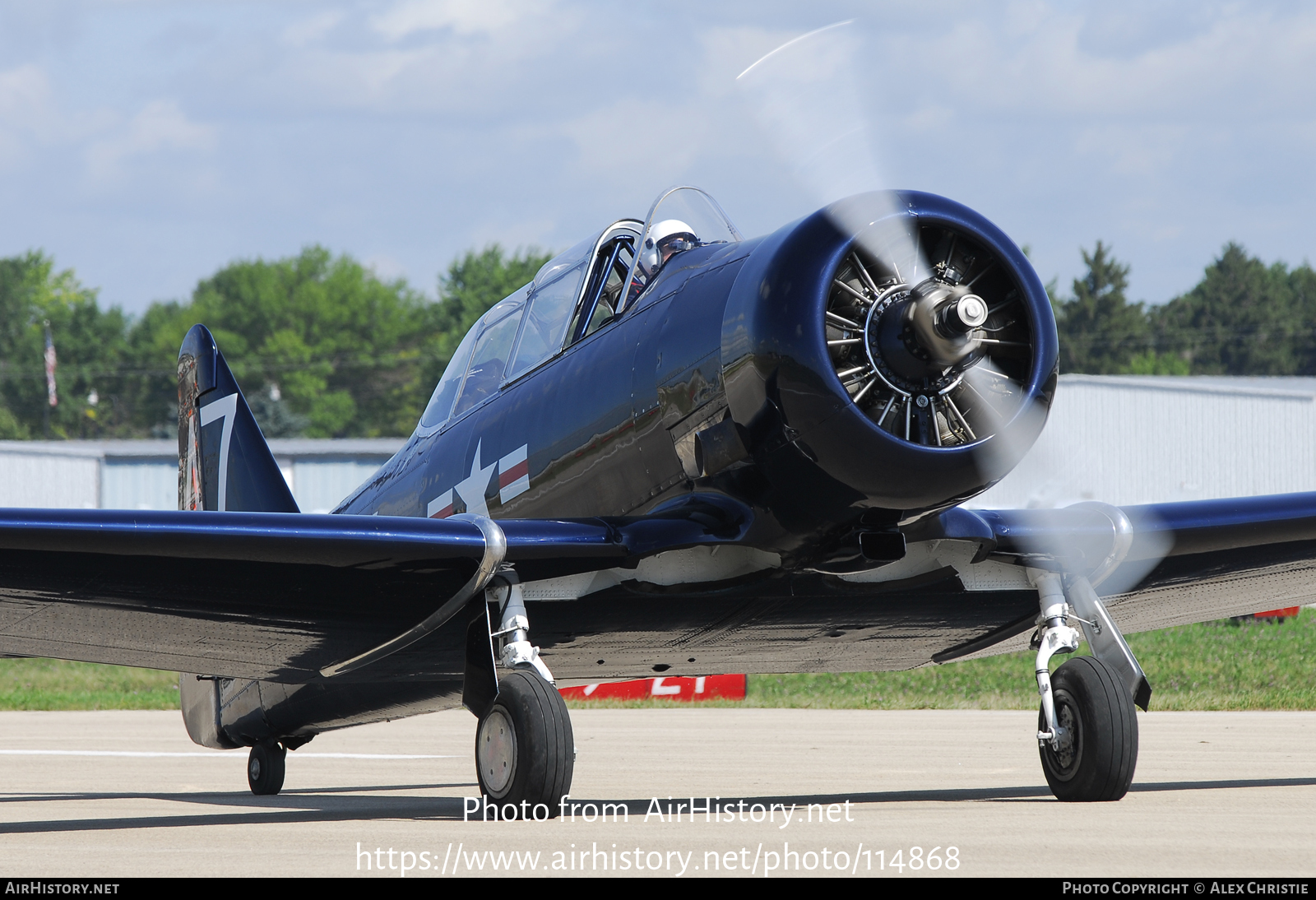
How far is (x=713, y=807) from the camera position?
27.0 feet

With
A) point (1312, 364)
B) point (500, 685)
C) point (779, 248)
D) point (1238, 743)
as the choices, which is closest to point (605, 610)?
point (500, 685)

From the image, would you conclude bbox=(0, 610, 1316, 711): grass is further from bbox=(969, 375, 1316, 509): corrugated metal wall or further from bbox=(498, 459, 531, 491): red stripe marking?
bbox=(969, 375, 1316, 509): corrugated metal wall

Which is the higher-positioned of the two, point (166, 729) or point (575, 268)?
point (575, 268)

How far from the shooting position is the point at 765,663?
30.2ft

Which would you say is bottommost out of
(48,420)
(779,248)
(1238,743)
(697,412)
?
(1238,743)

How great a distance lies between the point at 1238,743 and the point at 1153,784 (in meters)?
4.83

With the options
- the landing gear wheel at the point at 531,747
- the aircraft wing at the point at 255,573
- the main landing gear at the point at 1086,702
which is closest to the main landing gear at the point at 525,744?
the landing gear wheel at the point at 531,747

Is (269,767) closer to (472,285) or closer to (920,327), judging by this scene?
(920,327)

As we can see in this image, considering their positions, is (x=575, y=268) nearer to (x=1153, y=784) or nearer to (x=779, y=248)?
(x=779, y=248)

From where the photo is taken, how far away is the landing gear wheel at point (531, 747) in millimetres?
6730

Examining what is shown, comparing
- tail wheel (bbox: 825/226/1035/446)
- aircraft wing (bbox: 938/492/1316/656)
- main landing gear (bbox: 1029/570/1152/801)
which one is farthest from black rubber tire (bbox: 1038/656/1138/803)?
tail wheel (bbox: 825/226/1035/446)

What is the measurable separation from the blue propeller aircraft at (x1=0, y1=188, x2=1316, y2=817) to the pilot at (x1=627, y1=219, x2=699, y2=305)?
0.05 feet

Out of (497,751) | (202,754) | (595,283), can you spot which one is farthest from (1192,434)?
(497,751)

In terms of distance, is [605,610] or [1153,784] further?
[1153,784]
